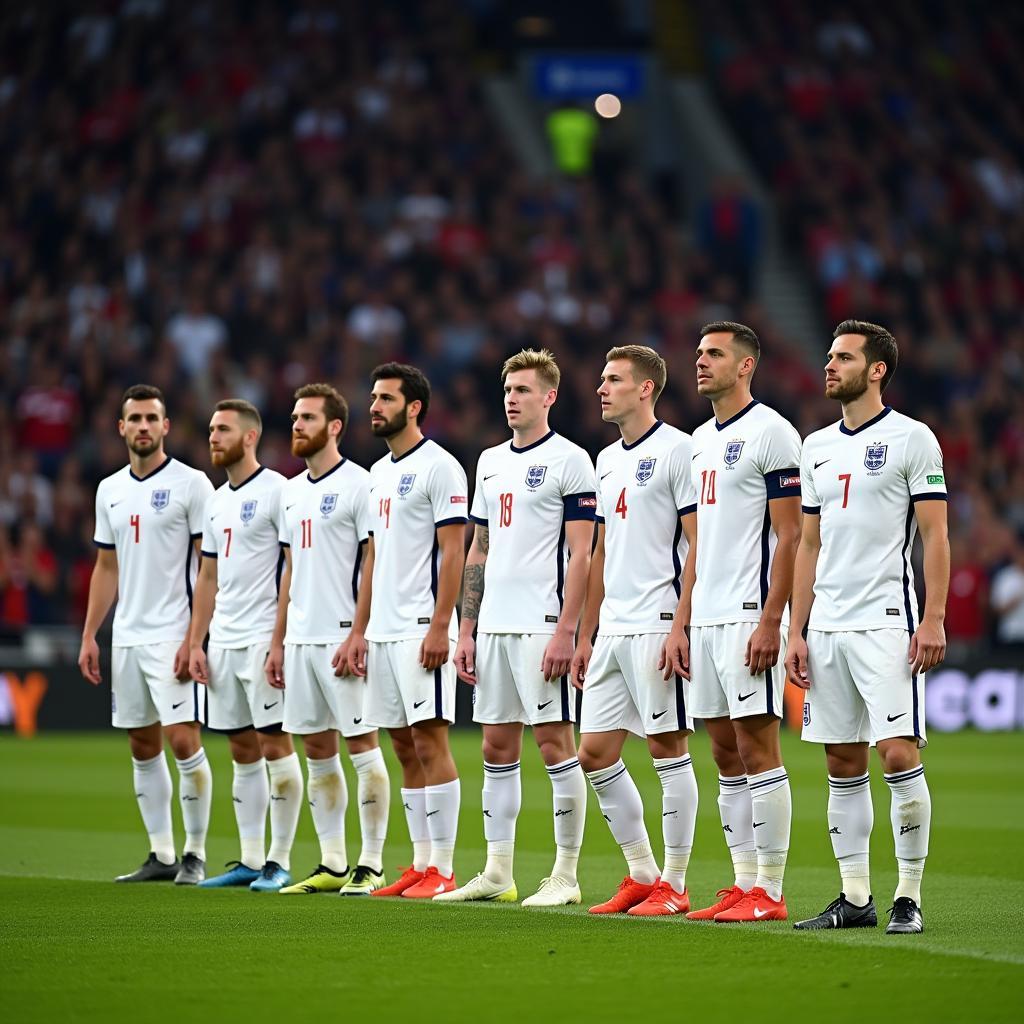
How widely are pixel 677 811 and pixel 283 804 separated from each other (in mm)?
2693

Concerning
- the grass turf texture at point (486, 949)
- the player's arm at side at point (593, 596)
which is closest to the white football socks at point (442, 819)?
the grass turf texture at point (486, 949)

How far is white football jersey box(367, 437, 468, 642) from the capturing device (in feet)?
34.6

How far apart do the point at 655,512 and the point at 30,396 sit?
15.1m

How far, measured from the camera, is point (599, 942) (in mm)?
8438

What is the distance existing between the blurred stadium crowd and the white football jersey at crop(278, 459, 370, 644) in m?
11.5

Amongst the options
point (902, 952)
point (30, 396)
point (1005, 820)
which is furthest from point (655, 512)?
point (30, 396)

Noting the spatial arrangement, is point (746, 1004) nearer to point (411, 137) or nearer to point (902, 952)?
point (902, 952)

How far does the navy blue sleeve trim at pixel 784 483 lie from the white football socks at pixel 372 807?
2.79 meters

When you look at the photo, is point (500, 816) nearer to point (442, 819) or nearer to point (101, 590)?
point (442, 819)

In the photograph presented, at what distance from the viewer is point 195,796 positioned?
11.7m

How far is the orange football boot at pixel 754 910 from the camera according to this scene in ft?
29.5

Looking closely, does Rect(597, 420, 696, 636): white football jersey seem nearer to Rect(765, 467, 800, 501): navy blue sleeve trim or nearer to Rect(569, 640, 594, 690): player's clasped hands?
Rect(569, 640, 594, 690): player's clasped hands

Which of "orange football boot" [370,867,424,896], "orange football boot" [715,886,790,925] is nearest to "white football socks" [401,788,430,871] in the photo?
"orange football boot" [370,867,424,896]

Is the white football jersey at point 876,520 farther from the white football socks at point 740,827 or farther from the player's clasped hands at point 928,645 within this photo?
the white football socks at point 740,827
